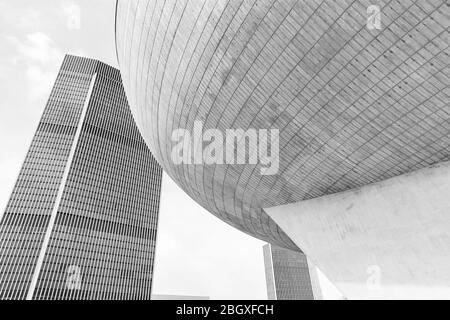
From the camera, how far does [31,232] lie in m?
69.1

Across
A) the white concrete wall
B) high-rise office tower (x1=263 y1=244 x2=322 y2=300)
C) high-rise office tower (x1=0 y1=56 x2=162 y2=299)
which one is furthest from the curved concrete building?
high-rise office tower (x1=263 y1=244 x2=322 y2=300)

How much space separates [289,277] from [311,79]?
118079mm

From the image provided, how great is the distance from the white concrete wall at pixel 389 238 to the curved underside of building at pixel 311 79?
534 mm

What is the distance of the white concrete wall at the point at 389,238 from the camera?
8.73 m

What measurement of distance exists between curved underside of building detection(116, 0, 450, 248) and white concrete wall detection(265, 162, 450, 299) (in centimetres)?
53

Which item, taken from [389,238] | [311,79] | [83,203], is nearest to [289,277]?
[83,203]

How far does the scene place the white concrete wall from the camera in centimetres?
873

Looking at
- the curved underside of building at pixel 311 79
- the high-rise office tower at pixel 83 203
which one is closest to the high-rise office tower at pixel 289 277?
the high-rise office tower at pixel 83 203

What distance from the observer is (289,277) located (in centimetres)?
11500

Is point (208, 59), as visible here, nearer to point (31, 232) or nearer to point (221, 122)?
point (221, 122)

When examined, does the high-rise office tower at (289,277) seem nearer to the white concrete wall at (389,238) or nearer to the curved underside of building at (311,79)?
the white concrete wall at (389,238)

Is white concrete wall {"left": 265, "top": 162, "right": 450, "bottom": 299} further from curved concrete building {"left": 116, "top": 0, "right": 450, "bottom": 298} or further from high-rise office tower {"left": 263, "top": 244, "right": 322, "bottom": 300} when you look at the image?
high-rise office tower {"left": 263, "top": 244, "right": 322, "bottom": 300}

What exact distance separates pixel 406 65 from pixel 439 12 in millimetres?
1278
